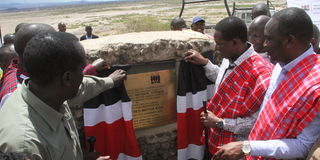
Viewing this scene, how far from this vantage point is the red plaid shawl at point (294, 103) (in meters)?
1.43

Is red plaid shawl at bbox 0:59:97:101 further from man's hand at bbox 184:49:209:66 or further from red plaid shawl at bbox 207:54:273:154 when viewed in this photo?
red plaid shawl at bbox 207:54:273:154

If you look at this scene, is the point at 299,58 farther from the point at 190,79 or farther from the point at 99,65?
the point at 99,65

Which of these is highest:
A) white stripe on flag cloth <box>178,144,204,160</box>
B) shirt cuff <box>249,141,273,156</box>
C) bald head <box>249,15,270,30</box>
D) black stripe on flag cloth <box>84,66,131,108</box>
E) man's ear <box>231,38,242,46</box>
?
bald head <box>249,15,270,30</box>

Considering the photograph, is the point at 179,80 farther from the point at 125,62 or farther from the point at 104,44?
the point at 104,44

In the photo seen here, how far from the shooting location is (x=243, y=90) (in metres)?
2.07

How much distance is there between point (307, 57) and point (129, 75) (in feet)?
4.91

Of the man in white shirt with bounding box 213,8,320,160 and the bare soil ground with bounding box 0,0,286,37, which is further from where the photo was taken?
the bare soil ground with bounding box 0,0,286,37

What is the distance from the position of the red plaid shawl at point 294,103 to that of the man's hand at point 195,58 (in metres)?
0.94

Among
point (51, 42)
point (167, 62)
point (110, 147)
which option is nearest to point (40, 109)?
point (51, 42)

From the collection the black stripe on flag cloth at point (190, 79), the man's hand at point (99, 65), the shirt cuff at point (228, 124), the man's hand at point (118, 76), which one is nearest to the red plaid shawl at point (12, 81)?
the man's hand at point (99, 65)

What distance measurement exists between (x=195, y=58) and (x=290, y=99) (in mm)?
1140

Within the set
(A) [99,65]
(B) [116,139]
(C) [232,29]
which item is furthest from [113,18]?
(C) [232,29]

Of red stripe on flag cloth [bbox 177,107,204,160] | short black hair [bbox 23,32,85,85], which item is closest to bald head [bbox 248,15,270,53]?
red stripe on flag cloth [bbox 177,107,204,160]

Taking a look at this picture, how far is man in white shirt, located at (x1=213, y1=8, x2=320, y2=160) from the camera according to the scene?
1460 millimetres
